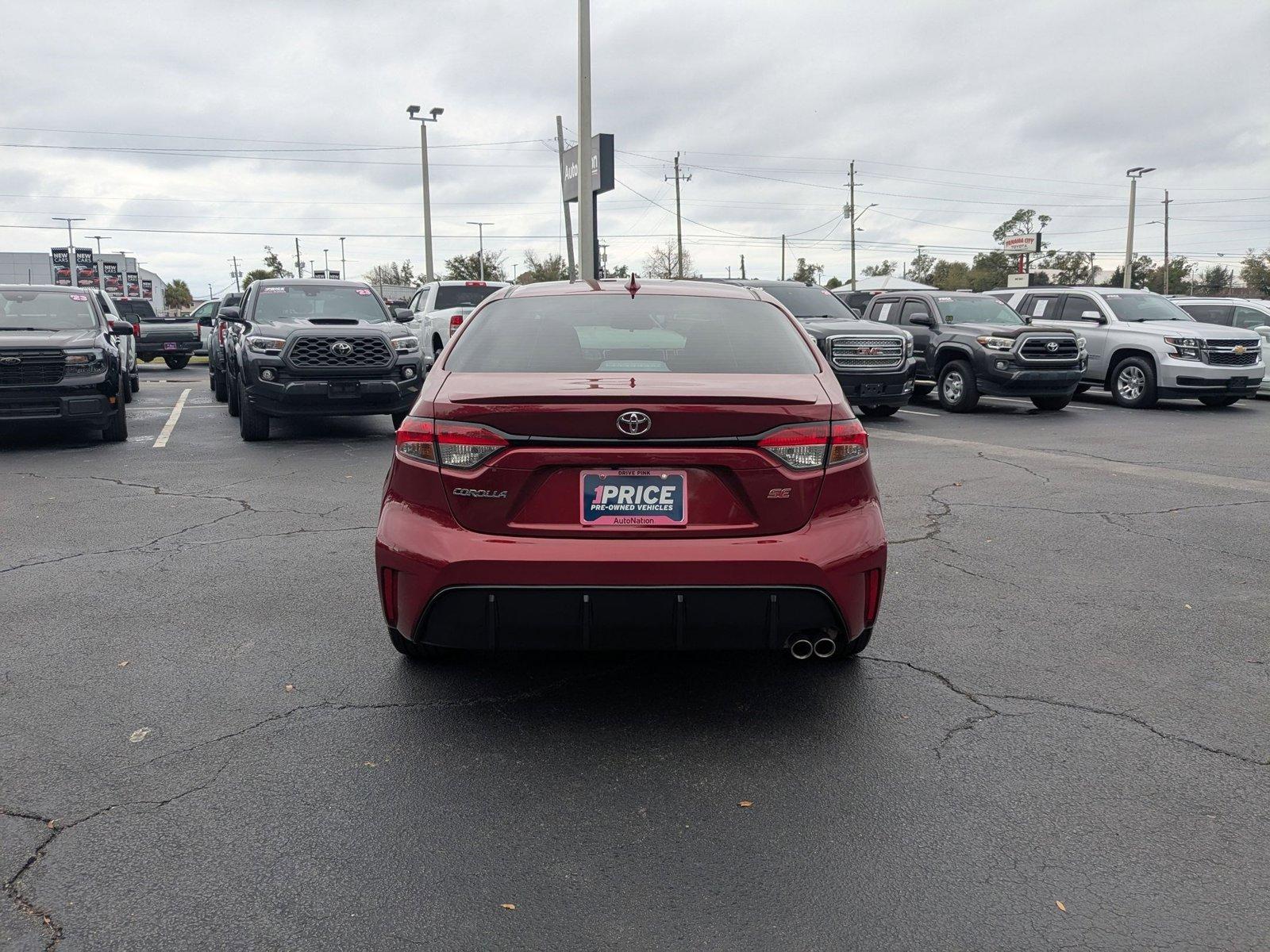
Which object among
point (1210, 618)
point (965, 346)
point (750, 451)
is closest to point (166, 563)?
point (750, 451)

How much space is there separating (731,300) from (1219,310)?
17895 mm

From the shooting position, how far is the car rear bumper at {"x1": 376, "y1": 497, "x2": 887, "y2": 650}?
11.2 ft

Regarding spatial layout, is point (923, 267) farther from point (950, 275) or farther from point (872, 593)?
point (872, 593)

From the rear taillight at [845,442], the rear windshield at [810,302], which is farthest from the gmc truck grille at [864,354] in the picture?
the rear taillight at [845,442]

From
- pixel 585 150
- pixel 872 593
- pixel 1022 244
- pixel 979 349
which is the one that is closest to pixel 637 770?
pixel 872 593

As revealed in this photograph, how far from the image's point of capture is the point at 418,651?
424 centimetres

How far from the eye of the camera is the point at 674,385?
11.9 ft

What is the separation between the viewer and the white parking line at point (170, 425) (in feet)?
39.0

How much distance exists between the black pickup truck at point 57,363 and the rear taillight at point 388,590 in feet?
29.1

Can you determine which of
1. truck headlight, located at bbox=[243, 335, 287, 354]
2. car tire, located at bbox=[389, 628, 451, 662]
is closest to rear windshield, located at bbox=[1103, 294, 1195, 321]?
truck headlight, located at bbox=[243, 335, 287, 354]

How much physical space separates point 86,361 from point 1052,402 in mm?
13248

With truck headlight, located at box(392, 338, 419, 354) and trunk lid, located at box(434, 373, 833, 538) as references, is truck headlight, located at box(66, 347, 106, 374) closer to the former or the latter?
truck headlight, located at box(392, 338, 419, 354)

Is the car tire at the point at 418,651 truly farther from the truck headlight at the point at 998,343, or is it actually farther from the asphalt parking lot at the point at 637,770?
the truck headlight at the point at 998,343

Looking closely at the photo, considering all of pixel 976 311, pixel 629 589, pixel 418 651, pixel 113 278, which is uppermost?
pixel 113 278
